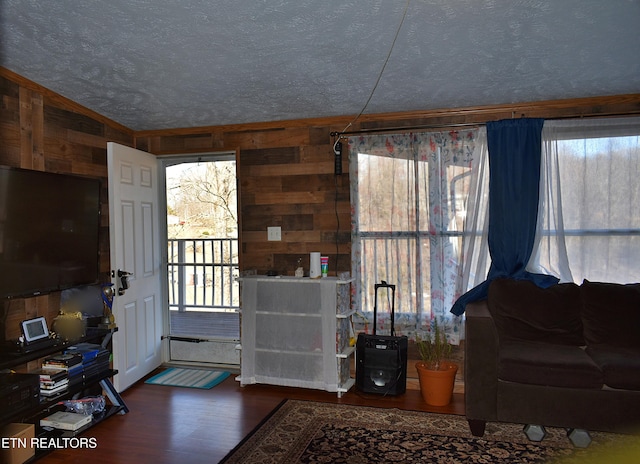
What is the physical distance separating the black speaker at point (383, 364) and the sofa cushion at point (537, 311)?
0.73 meters

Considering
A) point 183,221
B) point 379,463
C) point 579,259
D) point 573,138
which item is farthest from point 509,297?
point 183,221

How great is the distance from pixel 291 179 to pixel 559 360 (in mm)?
2443

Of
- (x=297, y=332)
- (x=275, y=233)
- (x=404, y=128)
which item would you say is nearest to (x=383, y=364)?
(x=297, y=332)

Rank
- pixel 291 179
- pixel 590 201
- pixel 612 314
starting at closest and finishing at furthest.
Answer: pixel 612 314 → pixel 590 201 → pixel 291 179

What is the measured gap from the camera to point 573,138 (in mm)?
3465

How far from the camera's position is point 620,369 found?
2730mm

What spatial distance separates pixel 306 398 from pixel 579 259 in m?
2.27

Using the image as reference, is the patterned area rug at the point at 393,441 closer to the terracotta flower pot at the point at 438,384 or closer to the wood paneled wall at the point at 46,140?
the terracotta flower pot at the point at 438,384

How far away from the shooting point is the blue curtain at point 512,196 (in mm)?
3488

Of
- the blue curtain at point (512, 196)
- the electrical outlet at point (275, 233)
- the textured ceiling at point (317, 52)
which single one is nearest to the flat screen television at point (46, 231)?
the textured ceiling at point (317, 52)

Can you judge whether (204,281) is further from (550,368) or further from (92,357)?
(550,368)

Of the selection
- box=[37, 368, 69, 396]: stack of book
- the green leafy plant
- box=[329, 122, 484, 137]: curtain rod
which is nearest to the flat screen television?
box=[37, 368, 69, 396]: stack of book

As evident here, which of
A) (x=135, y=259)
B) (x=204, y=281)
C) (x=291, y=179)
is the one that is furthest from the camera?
(x=204, y=281)

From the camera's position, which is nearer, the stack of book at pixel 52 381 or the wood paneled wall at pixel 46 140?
the stack of book at pixel 52 381
